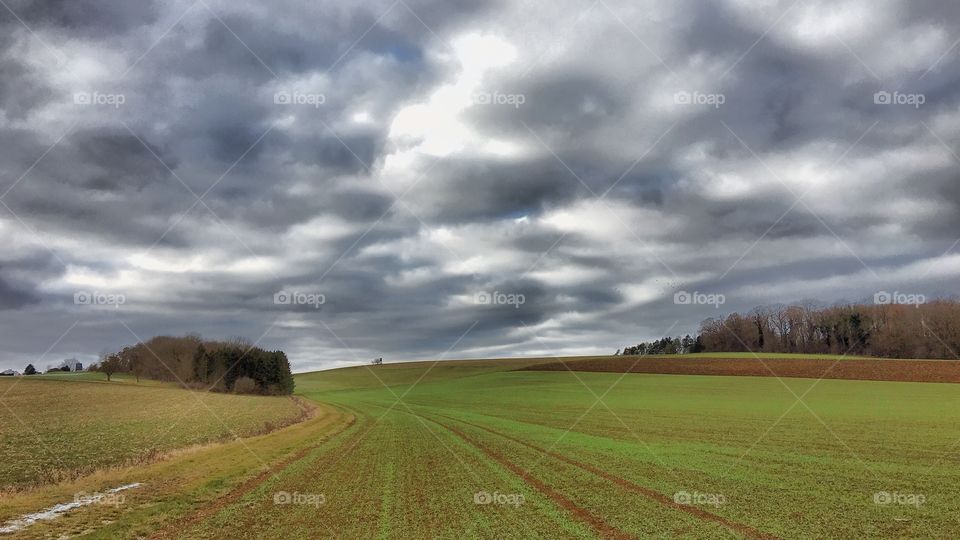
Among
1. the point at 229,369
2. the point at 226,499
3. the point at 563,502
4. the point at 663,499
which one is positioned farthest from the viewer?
the point at 229,369

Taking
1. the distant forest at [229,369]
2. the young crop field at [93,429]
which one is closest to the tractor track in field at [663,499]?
the young crop field at [93,429]

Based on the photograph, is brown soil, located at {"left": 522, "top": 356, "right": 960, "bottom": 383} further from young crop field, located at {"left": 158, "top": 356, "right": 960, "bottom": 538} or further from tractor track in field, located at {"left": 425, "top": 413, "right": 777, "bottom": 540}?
tractor track in field, located at {"left": 425, "top": 413, "right": 777, "bottom": 540}

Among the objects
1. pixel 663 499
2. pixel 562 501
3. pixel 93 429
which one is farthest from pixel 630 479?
pixel 93 429

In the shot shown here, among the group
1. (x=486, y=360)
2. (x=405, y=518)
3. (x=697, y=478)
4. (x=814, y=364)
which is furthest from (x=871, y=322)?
(x=405, y=518)

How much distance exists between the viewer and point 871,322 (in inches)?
5906

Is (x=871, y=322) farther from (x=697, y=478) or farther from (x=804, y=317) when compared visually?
(x=697, y=478)

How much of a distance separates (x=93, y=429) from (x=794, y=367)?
9457 cm

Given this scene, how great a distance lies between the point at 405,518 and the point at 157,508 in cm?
970

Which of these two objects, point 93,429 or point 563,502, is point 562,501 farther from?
point 93,429

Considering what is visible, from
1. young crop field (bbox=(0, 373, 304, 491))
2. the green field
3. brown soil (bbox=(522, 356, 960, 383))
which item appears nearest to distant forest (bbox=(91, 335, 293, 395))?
young crop field (bbox=(0, 373, 304, 491))

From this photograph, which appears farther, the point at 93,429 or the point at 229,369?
the point at 229,369

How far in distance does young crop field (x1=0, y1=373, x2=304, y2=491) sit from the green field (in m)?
4.45

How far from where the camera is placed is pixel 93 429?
154 feet

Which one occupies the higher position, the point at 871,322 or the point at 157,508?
the point at 871,322
